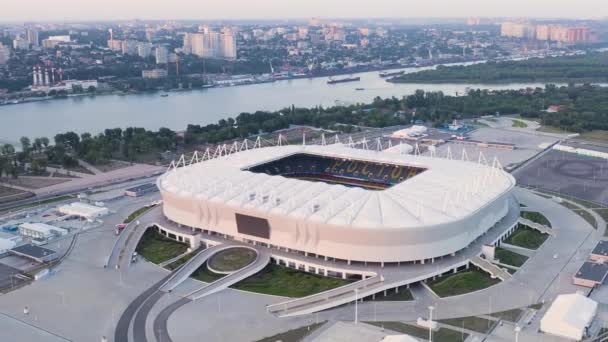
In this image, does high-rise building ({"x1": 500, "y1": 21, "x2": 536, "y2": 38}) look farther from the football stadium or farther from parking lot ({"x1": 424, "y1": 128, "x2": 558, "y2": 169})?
the football stadium

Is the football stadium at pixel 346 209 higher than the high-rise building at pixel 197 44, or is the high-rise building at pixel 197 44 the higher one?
the high-rise building at pixel 197 44

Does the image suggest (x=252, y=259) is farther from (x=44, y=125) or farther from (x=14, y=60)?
(x=14, y=60)

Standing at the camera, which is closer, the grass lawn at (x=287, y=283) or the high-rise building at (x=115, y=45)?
the grass lawn at (x=287, y=283)

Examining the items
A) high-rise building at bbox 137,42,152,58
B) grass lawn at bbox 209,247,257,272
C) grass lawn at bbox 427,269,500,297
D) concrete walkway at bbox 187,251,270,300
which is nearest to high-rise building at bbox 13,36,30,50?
high-rise building at bbox 137,42,152,58

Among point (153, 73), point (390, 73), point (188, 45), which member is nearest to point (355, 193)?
point (153, 73)

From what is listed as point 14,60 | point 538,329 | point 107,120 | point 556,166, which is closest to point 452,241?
point 538,329

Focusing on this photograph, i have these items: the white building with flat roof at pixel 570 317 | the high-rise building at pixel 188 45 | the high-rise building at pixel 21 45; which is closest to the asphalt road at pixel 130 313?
the white building with flat roof at pixel 570 317

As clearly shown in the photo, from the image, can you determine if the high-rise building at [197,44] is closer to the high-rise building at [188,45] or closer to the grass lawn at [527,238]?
the high-rise building at [188,45]
